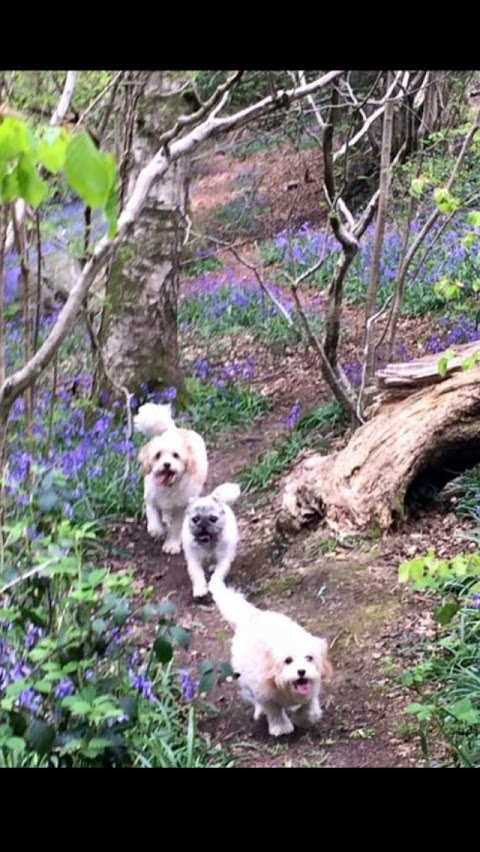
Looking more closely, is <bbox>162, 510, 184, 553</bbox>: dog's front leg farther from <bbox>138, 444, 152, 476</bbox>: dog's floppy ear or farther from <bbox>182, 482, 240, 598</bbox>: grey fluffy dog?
<bbox>138, 444, 152, 476</bbox>: dog's floppy ear

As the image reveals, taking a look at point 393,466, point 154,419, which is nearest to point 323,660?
point 393,466

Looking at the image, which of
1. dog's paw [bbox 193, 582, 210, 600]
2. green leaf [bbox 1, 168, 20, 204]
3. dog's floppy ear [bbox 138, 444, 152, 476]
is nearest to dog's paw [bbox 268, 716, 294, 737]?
dog's paw [bbox 193, 582, 210, 600]

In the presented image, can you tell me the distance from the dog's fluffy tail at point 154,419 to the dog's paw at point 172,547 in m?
0.30

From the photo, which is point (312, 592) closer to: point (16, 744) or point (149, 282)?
point (16, 744)

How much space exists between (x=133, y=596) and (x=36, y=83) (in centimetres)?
119

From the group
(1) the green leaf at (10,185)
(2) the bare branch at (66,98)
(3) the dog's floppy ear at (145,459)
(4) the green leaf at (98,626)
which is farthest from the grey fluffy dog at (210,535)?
(1) the green leaf at (10,185)

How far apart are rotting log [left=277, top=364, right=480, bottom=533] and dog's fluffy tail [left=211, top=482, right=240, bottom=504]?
130 millimetres

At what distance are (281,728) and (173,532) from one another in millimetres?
576

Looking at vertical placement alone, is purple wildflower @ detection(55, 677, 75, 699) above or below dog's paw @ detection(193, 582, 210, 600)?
above

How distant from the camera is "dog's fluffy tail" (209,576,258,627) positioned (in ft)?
7.30

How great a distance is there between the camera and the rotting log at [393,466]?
8.26 ft

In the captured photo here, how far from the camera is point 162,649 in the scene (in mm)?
1905

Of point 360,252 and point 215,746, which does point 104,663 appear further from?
point 360,252
